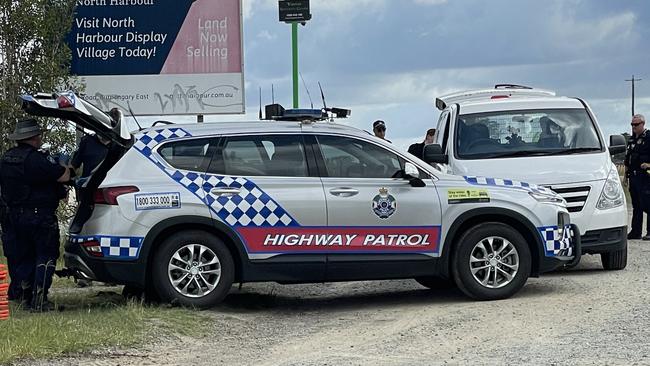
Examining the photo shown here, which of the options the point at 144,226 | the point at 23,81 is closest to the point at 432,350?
the point at 144,226

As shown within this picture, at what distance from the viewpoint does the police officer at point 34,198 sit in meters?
9.31

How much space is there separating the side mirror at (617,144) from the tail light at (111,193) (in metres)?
5.94

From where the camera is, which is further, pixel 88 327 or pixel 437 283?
pixel 437 283

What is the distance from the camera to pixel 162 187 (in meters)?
9.24

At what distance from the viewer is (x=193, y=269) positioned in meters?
9.30

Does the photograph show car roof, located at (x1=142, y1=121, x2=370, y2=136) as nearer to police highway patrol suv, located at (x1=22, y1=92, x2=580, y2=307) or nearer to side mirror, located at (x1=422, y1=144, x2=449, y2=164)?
police highway patrol suv, located at (x1=22, y1=92, x2=580, y2=307)

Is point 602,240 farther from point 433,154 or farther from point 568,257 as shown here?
point 433,154

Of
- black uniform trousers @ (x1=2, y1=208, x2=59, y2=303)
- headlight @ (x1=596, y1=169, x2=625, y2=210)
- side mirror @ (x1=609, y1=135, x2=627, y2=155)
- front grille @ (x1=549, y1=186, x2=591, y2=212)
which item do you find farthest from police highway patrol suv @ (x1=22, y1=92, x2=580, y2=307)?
side mirror @ (x1=609, y1=135, x2=627, y2=155)

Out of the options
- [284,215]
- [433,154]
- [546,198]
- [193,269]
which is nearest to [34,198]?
[193,269]

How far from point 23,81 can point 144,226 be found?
511 centimetres

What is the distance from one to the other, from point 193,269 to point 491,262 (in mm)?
2868

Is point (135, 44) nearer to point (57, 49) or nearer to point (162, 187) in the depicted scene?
point (57, 49)

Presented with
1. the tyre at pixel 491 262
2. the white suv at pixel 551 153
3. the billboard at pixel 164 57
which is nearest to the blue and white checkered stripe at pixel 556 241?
the tyre at pixel 491 262

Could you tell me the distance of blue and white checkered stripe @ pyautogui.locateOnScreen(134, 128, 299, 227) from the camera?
9289mm
